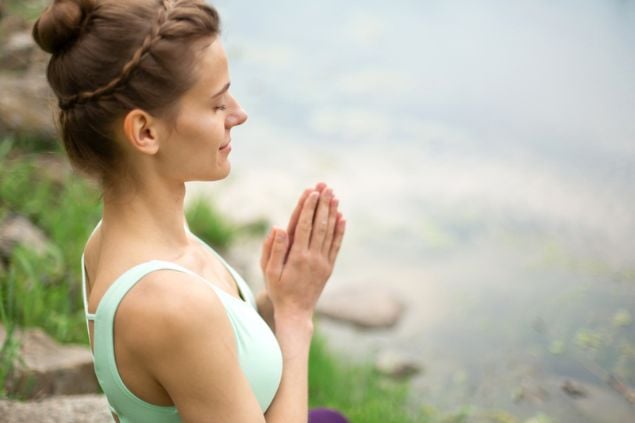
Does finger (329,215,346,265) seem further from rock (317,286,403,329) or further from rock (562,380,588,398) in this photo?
rock (317,286,403,329)

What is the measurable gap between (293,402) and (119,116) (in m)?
0.63

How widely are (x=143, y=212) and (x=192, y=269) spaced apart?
14 cm

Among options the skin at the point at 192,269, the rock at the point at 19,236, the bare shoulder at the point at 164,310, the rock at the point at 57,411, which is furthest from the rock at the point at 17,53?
the bare shoulder at the point at 164,310

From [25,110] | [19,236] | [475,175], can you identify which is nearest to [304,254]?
[19,236]

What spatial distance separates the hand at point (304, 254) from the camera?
5.23ft

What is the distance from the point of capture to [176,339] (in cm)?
123

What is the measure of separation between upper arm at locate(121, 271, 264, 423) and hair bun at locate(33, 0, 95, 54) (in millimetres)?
429

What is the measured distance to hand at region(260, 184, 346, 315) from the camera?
159cm

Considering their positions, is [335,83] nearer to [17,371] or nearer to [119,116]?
[17,371]

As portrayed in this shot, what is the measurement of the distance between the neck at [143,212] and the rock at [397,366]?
2.22 metres

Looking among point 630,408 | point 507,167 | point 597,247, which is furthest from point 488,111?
point 630,408

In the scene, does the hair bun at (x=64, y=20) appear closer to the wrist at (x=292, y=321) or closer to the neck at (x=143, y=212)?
the neck at (x=143, y=212)

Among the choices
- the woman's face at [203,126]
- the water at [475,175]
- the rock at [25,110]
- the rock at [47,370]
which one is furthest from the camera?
the rock at [25,110]

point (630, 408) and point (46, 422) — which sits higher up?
point (46, 422)
